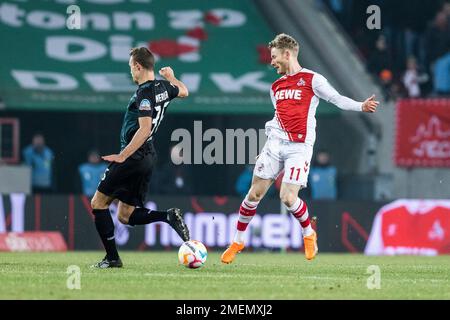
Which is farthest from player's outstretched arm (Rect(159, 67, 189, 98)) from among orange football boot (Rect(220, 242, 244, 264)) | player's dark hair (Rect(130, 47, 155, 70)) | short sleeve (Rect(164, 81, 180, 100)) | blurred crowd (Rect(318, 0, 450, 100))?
blurred crowd (Rect(318, 0, 450, 100))

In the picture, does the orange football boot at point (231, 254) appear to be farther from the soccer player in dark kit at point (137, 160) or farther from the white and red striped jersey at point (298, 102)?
the white and red striped jersey at point (298, 102)

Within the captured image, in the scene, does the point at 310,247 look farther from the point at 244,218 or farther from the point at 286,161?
the point at 286,161

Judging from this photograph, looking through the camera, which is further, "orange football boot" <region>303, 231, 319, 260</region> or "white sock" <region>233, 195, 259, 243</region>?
"white sock" <region>233, 195, 259, 243</region>

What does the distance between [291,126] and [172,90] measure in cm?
131

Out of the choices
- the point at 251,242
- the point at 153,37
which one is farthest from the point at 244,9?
the point at 251,242

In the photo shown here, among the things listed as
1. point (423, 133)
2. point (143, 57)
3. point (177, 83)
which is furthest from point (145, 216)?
point (423, 133)

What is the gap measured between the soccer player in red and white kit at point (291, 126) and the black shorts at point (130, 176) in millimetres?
1286

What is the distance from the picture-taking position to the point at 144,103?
478 inches

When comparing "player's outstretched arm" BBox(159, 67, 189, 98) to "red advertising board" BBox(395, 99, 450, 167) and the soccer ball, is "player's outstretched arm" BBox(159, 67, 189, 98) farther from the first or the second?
"red advertising board" BBox(395, 99, 450, 167)

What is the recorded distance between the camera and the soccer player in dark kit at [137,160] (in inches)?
479

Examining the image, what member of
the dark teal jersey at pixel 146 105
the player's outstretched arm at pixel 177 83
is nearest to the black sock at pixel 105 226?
the dark teal jersey at pixel 146 105

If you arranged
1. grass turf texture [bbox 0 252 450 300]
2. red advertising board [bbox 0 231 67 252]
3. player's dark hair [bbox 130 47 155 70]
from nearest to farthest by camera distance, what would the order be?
grass turf texture [bbox 0 252 450 300] → player's dark hair [bbox 130 47 155 70] → red advertising board [bbox 0 231 67 252]

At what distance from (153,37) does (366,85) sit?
4317 millimetres

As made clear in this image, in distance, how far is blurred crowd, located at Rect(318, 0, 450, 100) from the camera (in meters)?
23.8
